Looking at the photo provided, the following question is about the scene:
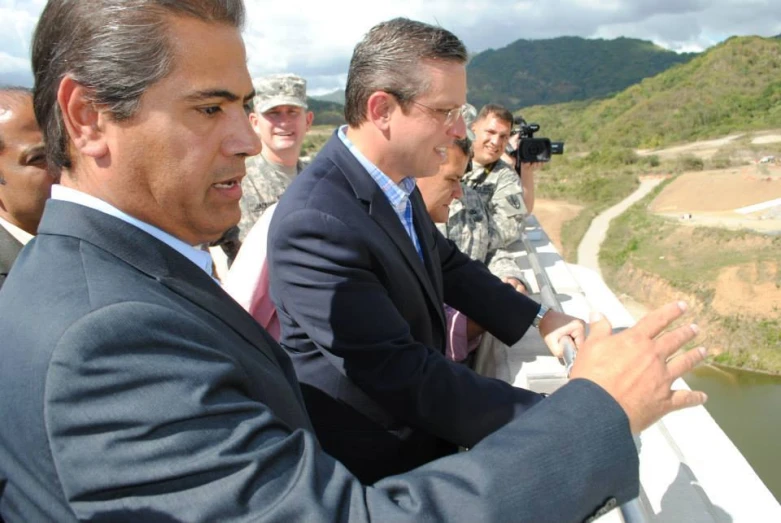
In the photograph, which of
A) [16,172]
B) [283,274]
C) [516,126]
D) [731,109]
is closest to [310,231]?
[283,274]

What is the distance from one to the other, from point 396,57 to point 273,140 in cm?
194

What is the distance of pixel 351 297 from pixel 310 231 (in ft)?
0.59

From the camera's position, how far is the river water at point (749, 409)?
1388cm

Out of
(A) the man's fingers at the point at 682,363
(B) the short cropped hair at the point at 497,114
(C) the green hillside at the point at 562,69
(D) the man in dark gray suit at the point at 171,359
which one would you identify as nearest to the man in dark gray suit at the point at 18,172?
A: (D) the man in dark gray suit at the point at 171,359

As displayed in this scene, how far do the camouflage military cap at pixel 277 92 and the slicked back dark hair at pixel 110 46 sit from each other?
2.71m

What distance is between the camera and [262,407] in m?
0.87

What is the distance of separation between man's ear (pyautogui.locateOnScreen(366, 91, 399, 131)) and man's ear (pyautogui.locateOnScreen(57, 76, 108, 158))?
3.18 ft

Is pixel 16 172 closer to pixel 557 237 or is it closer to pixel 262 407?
pixel 262 407

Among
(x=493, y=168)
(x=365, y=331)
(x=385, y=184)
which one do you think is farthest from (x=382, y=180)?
(x=493, y=168)

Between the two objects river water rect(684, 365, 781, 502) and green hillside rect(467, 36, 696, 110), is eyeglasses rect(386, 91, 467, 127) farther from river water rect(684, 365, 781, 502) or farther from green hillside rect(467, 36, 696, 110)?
green hillside rect(467, 36, 696, 110)

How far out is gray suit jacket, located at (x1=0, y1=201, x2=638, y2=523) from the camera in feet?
2.48

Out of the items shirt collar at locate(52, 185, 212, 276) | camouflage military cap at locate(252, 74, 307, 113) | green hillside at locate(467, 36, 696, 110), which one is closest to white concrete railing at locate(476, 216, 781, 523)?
shirt collar at locate(52, 185, 212, 276)

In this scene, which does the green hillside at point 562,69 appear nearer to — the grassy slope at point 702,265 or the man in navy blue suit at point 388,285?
the grassy slope at point 702,265

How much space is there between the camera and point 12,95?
6.65 feet
